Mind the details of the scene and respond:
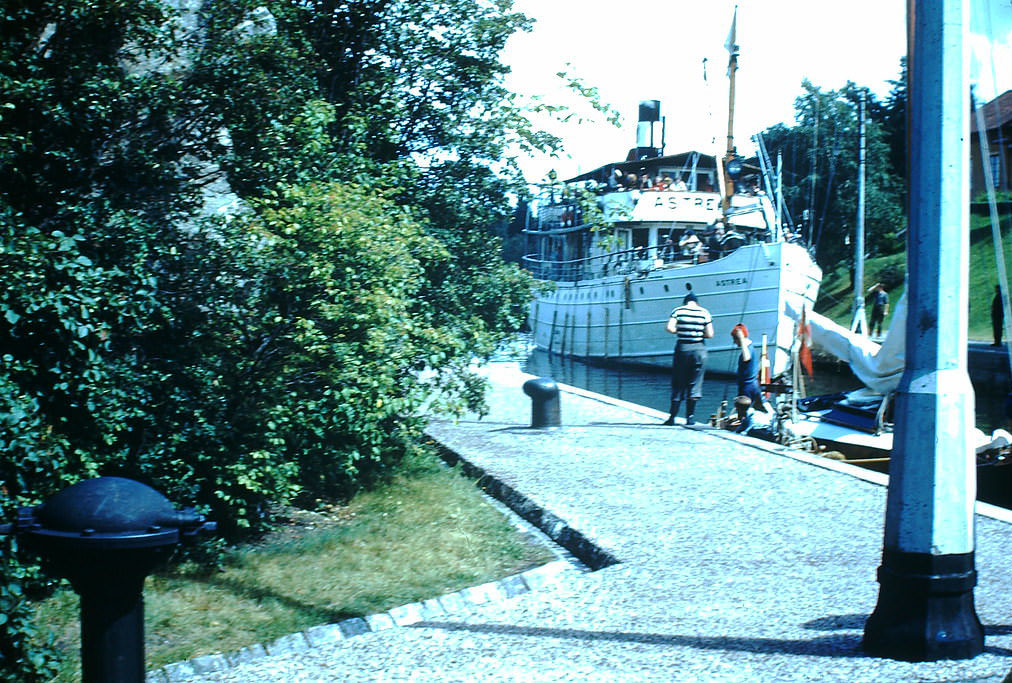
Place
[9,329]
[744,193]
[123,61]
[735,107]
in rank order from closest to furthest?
[9,329] → [123,61] → [735,107] → [744,193]

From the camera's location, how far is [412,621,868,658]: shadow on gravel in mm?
5008

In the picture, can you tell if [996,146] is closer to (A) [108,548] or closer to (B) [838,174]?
(A) [108,548]

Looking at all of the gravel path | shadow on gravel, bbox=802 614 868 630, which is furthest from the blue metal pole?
shadow on gravel, bbox=802 614 868 630

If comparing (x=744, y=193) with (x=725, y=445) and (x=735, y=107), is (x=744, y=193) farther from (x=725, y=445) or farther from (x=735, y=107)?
(x=725, y=445)

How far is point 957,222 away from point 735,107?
2993 cm

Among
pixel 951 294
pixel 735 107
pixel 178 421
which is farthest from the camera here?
pixel 735 107

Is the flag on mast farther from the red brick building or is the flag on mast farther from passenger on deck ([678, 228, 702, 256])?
passenger on deck ([678, 228, 702, 256])

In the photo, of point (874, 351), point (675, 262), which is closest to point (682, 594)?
point (874, 351)

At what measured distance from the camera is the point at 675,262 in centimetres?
3497

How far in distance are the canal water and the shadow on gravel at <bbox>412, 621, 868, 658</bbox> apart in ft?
58.5

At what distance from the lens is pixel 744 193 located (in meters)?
37.9

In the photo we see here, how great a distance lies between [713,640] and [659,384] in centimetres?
2846

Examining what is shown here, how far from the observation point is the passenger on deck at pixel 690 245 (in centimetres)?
3412

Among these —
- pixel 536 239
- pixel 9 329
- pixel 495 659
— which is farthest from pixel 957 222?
pixel 536 239
